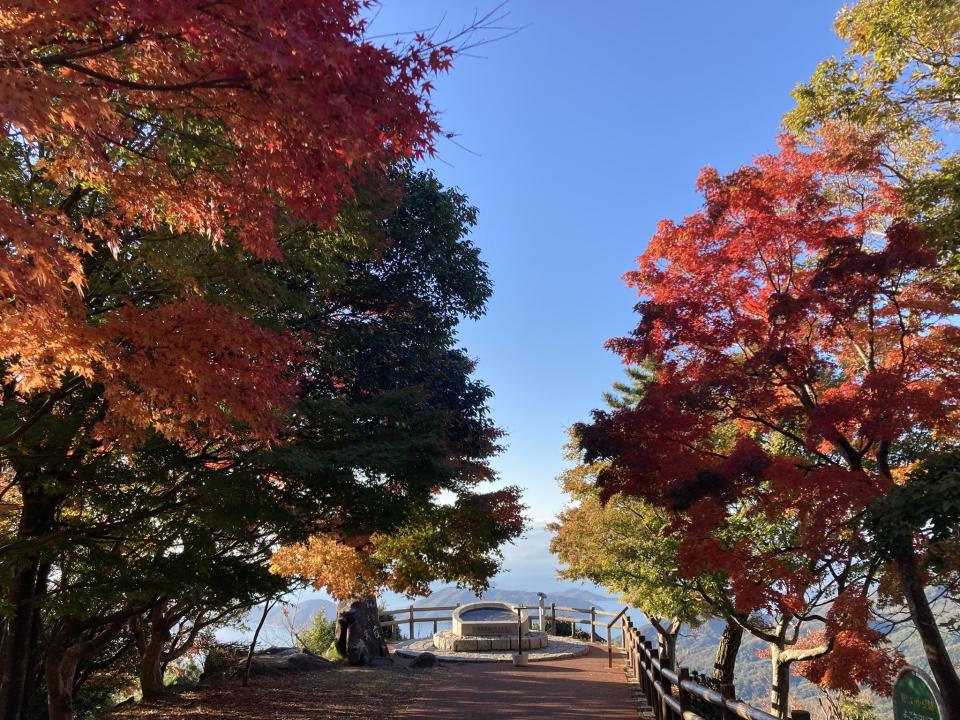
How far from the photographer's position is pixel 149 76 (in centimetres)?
461

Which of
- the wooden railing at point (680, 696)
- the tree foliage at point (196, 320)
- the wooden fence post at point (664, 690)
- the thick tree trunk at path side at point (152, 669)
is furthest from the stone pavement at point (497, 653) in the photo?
the wooden fence post at point (664, 690)

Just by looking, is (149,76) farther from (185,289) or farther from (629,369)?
(629,369)

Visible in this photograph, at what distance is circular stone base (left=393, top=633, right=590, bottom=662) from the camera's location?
19.5 meters

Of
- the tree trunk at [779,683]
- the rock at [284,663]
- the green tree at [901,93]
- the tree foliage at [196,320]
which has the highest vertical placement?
the green tree at [901,93]

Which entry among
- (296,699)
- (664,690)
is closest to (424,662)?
(296,699)

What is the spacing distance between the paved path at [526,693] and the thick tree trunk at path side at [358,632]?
2.37 metres

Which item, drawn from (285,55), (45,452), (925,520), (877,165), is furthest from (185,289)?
(877,165)

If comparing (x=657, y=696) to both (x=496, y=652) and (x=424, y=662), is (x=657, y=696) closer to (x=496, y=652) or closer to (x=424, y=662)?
(x=424, y=662)

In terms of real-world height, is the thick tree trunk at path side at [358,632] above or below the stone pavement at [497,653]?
above

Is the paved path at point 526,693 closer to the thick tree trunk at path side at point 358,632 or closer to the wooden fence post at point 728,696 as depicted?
the thick tree trunk at path side at point 358,632

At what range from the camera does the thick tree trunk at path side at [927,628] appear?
8.53 metres

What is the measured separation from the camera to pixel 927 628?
8.83 meters

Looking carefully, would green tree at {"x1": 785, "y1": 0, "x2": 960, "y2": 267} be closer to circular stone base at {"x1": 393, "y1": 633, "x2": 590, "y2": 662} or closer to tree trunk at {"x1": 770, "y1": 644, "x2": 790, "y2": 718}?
tree trunk at {"x1": 770, "y1": 644, "x2": 790, "y2": 718}

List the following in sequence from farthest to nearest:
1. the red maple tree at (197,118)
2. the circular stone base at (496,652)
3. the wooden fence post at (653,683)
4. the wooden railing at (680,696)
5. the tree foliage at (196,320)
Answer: the circular stone base at (496,652)
the wooden fence post at (653,683)
the wooden railing at (680,696)
the tree foliage at (196,320)
the red maple tree at (197,118)
